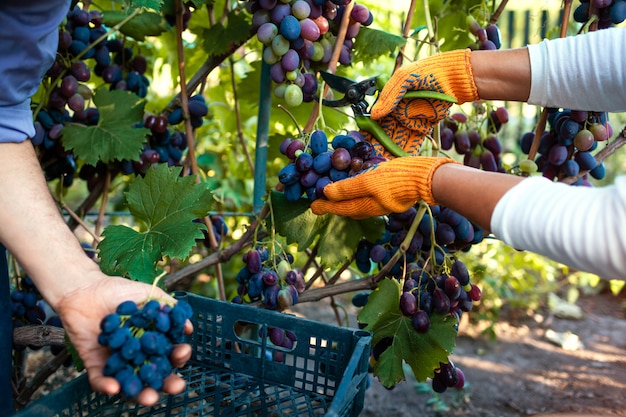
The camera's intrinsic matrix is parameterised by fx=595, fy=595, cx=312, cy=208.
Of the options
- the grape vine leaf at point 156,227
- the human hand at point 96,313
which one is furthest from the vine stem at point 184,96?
the human hand at point 96,313

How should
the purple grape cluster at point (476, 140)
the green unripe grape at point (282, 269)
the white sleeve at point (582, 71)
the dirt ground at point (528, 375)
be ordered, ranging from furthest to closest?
the dirt ground at point (528, 375)
the purple grape cluster at point (476, 140)
the green unripe grape at point (282, 269)
the white sleeve at point (582, 71)

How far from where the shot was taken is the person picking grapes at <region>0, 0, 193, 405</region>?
3.63ft

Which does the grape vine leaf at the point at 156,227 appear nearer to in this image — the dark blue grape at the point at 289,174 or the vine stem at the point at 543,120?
the dark blue grape at the point at 289,174

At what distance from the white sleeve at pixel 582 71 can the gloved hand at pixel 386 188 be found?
15.3 inches

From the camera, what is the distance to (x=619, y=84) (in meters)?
1.39

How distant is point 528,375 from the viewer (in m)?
2.92

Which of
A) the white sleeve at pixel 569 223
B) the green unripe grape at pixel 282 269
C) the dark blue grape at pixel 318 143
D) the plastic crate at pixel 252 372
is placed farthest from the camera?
the green unripe grape at pixel 282 269

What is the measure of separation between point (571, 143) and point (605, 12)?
365 millimetres

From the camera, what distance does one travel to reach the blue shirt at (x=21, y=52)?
3.89 ft

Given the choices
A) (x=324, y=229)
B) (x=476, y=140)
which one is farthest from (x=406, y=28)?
(x=324, y=229)

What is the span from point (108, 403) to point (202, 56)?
1524mm

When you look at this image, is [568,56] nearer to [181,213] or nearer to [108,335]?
[181,213]

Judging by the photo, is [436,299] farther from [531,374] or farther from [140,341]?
[531,374]

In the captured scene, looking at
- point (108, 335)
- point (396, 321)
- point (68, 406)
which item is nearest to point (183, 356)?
point (108, 335)
